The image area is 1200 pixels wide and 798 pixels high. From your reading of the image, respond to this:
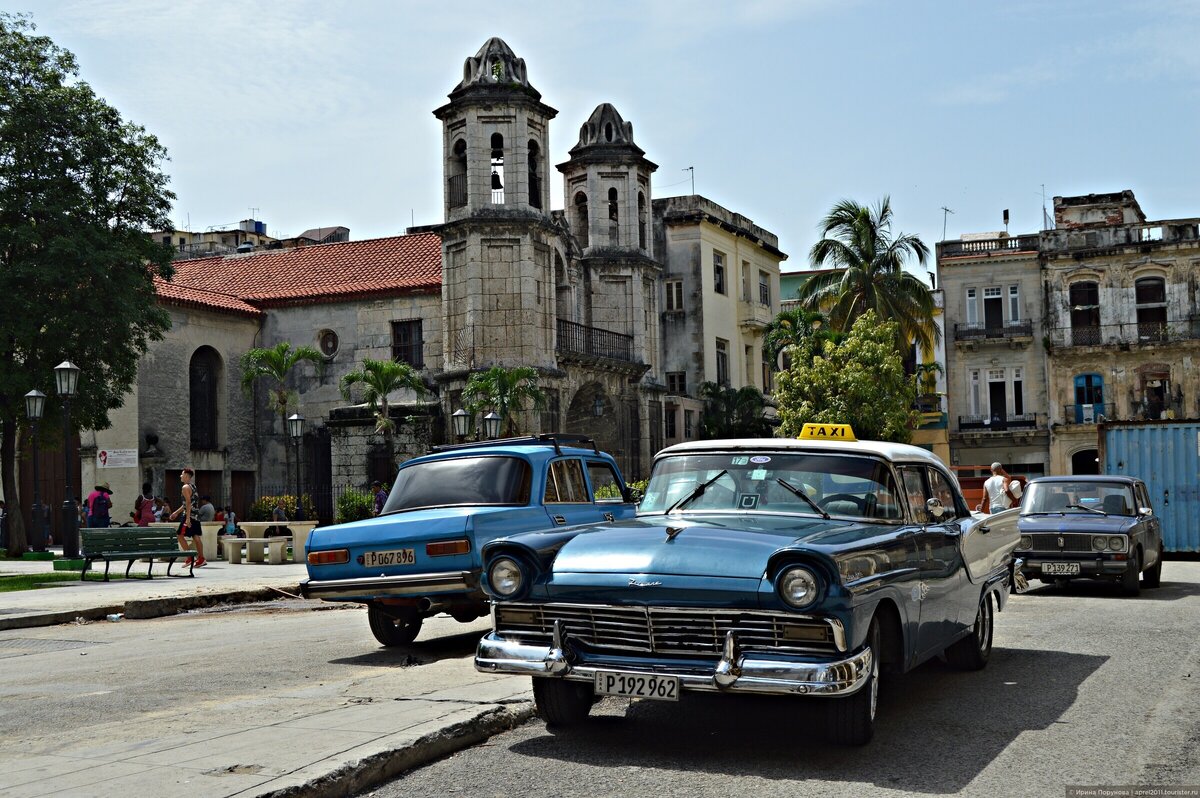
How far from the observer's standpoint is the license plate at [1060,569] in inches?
595

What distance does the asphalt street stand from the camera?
5.77 meters

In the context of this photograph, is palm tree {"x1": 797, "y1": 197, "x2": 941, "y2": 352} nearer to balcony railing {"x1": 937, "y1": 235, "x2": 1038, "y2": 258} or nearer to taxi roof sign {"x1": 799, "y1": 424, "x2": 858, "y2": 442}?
balcony railing {"x1": 937, "y1": 235, "x2": 1038, "y2": 258}

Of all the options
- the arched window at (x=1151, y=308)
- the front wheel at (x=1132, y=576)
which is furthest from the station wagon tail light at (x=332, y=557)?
the arched window at (x=1151, y=308)

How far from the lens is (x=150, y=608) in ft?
52.7

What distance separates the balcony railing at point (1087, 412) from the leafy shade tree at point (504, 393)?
92.2ft

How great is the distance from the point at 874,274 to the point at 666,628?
134ft

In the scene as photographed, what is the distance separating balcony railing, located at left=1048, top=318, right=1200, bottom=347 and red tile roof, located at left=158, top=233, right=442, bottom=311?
27090 mm

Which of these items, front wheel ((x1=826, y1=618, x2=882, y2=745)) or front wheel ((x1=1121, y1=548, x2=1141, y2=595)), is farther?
front wheel ((x1=1121, y1=548, x2=1141, y2=595))

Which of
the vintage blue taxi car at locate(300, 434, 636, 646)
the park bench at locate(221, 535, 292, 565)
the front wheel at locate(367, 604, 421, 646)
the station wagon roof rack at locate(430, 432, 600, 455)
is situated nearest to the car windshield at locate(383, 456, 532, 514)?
the vintage blue taxi car at locate(300, 434, 636, 646)

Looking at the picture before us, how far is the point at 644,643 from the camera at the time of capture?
6.21 m

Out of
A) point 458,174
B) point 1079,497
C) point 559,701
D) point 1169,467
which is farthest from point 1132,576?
point 458,174

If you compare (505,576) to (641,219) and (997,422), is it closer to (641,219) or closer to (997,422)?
(641,219)

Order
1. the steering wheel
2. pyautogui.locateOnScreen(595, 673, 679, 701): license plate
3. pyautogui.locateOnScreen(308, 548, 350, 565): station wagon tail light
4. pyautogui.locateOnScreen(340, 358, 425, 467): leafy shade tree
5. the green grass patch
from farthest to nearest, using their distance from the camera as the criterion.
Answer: pyautogui.locateOnScreen(340, 358, 425, 467): leafy shade tree
the green grass patch
pyautogui.locateOnScreen(308, 548, 350, 565): station wagon tail light
the steering wheel
pyautogui.locateOnScreen(595, 673, 679, 701): license plate

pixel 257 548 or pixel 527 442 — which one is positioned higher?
pixel 527 442
